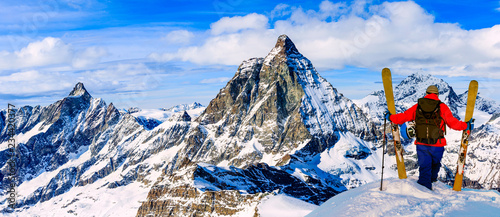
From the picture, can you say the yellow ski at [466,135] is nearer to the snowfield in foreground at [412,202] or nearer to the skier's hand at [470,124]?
the skier's hand at [470,124]

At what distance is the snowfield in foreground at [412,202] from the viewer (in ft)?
43.4

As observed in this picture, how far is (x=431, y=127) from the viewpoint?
637 inches

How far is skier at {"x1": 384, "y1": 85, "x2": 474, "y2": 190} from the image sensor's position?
1605 cm

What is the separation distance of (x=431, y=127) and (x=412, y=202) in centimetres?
396

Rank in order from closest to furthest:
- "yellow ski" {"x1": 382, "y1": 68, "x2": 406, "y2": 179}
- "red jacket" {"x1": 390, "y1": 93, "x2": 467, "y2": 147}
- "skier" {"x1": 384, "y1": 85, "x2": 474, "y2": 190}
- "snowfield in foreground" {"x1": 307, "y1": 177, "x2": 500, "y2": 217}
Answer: "snowfield in foreground" {"x1": 307, "y1": 177, "x2": 500, "y2": 217}, "red jacket" {"x1": 390, "y1": 93, "x2": 467, "y2": 147}, "skier" {"x1": 384, "y1": 85, "x2": 474, "y2": 190}, "yellow ski" {"x1": 382, "y1": 68, "x2": 406, "y2": 179}

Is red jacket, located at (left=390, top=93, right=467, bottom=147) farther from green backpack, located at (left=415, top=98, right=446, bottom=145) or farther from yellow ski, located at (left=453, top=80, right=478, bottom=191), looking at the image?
yellow ski, located at (left=453, top=80, right=478, bottom=191)

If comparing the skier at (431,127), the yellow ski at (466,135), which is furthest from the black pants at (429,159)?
the yellow ski at (466,135)

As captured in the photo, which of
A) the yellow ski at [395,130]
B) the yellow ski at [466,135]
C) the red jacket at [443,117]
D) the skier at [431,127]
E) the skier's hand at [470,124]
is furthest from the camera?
the yellow ski at [395,130]

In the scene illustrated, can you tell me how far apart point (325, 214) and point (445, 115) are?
6808 millimetres

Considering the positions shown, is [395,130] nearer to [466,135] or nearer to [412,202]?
[466,135]

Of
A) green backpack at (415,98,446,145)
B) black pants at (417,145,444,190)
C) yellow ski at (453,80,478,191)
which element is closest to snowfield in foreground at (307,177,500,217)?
black pants at (417,145,444,190)

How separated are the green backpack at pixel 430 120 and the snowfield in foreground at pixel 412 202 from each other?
205 cm

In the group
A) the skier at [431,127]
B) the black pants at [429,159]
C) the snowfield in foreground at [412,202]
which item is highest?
the skier at [431,127]

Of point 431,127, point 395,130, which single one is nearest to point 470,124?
point 431,127
